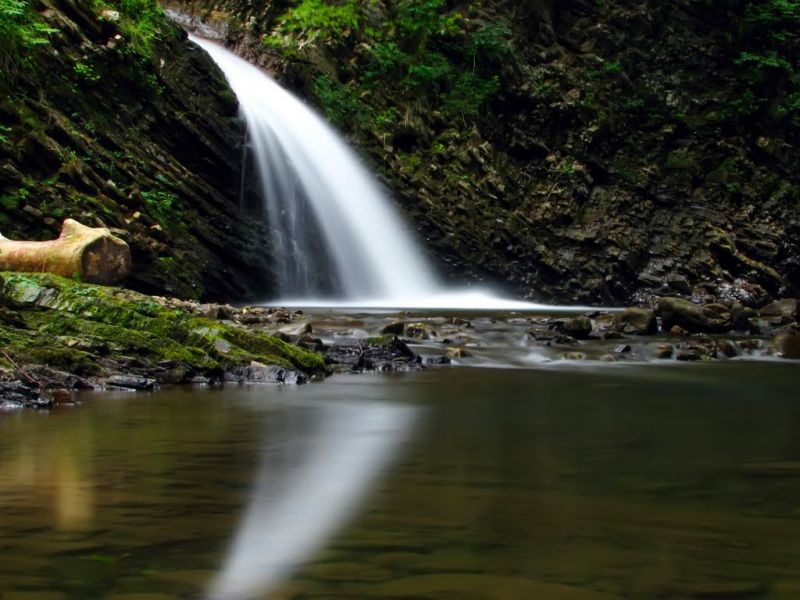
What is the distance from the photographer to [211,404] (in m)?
6.06

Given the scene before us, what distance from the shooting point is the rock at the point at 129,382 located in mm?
6648

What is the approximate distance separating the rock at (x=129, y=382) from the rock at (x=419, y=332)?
474cm

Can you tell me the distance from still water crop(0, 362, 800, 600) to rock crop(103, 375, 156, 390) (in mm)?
413

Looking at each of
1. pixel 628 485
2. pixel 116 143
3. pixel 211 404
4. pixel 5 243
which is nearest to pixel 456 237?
pixel 116 143

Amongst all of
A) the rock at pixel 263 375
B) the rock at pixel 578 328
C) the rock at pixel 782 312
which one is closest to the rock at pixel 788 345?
the rock at pixel 578 328

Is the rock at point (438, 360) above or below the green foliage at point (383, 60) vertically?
below

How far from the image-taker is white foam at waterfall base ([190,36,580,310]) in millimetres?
17609

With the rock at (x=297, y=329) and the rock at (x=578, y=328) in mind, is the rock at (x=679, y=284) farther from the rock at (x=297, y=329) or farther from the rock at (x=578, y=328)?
the rock at (x=297, y=329)

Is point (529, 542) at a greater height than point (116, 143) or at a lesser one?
lesser

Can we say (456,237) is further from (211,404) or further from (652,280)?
(211,404)

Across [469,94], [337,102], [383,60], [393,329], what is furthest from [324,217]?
[393,329]

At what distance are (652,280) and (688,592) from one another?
20.3 metres

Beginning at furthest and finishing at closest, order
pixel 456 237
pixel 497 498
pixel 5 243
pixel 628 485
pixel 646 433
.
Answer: pixel 456 237 → pixel 5 243 → pixel 646 433 → pixel 628 485 → pixel 497 498

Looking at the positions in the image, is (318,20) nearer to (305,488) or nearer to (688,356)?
(688,356)
